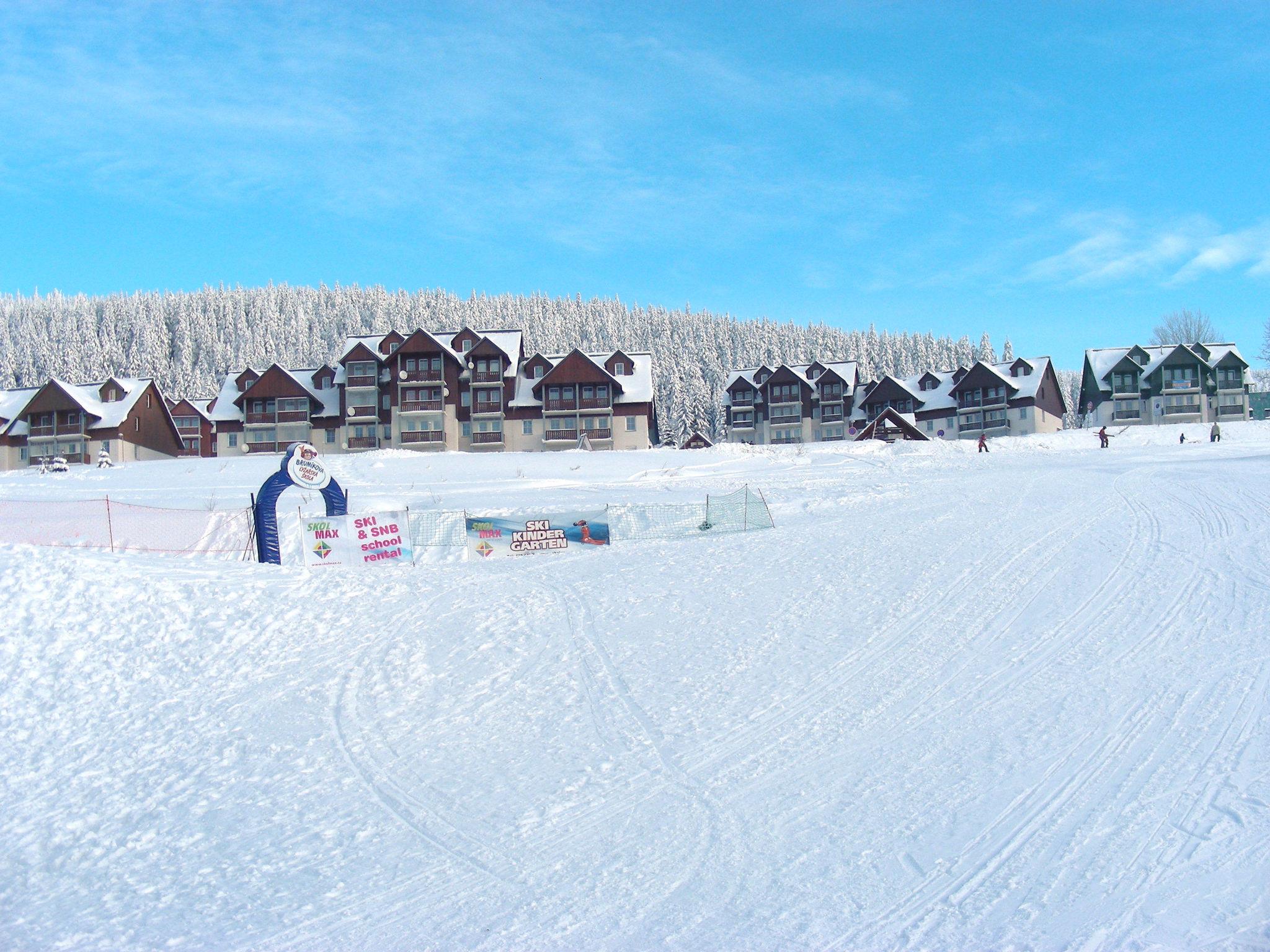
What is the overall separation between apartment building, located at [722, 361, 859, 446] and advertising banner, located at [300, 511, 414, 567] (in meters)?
67.5

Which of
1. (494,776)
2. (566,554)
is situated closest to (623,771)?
(494,776)

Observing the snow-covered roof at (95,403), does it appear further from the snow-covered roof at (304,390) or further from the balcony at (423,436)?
the balcony at (423,436)

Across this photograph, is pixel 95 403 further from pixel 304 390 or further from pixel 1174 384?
pixel 1174 384

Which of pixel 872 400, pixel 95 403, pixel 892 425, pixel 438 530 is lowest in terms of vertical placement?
pixel 438 530

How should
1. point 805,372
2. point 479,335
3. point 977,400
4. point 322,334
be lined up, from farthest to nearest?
point 322,334 → point 805,372 → point 977,400 → point 479,335

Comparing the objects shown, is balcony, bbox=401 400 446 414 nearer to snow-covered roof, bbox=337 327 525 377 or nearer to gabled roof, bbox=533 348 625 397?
snow-covered roof, bbox=337 327 525 377

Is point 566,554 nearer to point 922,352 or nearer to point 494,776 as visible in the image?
point 494,776

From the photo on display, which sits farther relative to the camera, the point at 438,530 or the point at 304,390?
the point at 304,390

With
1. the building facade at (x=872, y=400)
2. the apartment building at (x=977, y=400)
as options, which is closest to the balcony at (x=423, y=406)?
the building facade at (x=872, y=400)

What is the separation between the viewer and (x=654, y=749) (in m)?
10.5

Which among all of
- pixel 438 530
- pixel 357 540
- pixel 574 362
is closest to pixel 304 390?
pixel 574 362

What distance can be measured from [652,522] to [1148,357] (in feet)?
239

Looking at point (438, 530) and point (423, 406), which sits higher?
point (423, 406)

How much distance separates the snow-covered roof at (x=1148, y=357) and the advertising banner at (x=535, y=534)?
72338 millimetres
